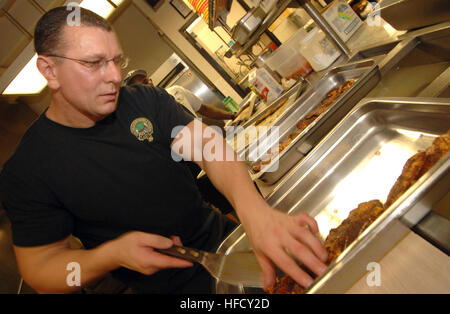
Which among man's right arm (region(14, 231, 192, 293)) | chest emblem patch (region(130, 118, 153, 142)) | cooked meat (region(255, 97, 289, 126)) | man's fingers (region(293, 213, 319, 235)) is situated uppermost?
chest emblem patch (region(130, 118, 153, 142))

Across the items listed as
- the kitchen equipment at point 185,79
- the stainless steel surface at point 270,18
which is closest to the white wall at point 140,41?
the kitchen equipment at point 185,79

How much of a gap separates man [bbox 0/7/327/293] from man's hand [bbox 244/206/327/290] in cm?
4

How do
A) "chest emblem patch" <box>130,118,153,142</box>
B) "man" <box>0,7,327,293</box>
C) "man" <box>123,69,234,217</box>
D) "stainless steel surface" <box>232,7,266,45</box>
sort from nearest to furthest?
"man" <box>0,7,327,293</box> → "chest emblem patch" <box>130,118,153,142</box> → "stainless steel surface" <box>232,7,266,45</box> → "man" <box>123,69,234,217</box>

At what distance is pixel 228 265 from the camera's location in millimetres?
1092

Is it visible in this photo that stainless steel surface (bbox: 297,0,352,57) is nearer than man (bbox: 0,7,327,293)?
No

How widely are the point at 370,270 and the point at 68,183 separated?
59.6 inches

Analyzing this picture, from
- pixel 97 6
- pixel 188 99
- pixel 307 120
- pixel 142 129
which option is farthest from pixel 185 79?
pixel 142 129

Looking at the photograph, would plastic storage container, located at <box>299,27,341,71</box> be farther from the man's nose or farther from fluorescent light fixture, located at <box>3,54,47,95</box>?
fluorescent light fixture, located at <box>3,54,47,95</box>

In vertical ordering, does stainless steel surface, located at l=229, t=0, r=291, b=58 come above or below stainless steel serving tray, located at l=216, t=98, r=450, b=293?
above

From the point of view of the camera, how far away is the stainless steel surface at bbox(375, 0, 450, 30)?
52.2 inches

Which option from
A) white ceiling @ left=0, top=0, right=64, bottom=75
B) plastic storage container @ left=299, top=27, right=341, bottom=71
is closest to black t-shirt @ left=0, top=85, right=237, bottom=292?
plastic storage container @ left=299, top=27, right=341, bottom=71

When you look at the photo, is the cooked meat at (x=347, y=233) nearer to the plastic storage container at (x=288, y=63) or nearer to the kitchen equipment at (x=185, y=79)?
the plastic storage container at (x=288, y=63)

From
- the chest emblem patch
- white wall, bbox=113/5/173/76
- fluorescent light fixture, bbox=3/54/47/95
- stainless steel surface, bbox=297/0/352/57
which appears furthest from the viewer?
white wall, bbox=113/5/173/76
